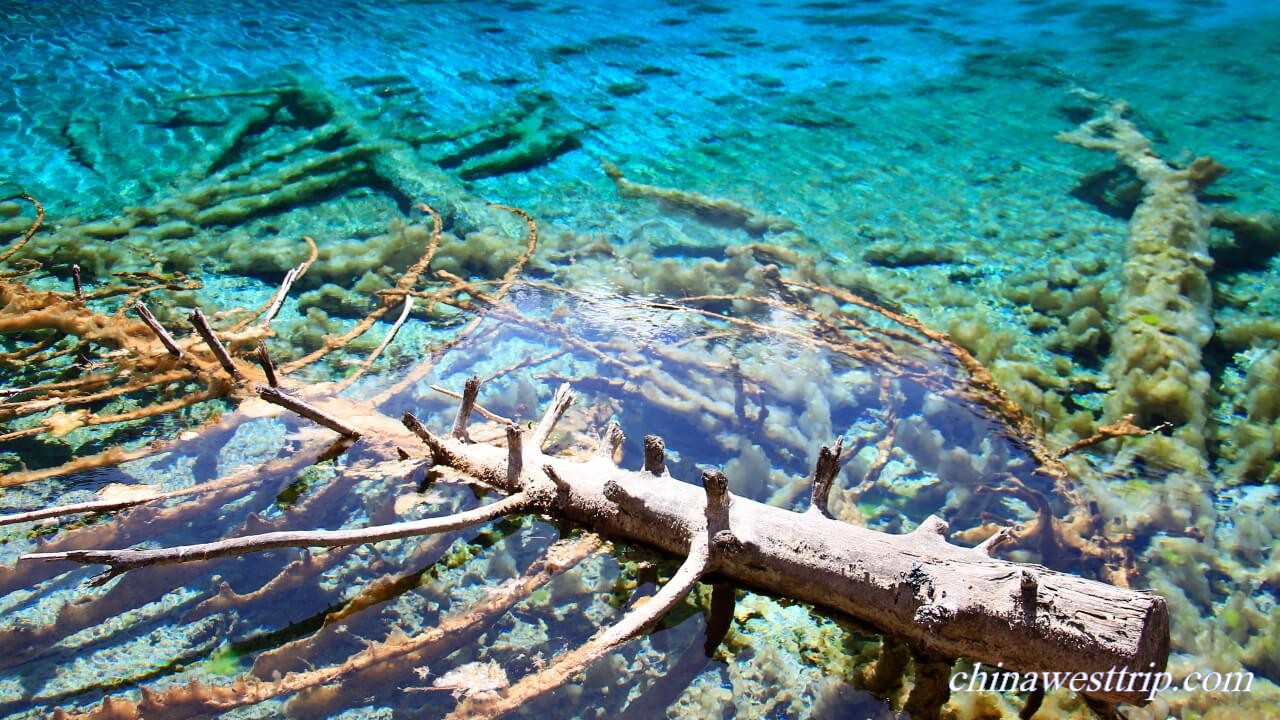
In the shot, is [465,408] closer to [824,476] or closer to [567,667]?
[567,667]

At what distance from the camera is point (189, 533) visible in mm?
1964

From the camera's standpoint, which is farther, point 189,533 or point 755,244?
point 755,244

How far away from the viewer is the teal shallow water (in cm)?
171

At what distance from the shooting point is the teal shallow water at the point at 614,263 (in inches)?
67.4

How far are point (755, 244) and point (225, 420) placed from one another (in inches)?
105

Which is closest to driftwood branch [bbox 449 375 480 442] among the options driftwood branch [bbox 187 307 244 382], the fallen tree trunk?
the fallen tree trunk

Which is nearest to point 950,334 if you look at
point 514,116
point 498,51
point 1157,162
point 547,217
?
point 547,217

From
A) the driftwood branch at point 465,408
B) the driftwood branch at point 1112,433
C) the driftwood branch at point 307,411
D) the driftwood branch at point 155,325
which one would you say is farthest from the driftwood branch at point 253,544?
the driftwood branch at point 1112,433

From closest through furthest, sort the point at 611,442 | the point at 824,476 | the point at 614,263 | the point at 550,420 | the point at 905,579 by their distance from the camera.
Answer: the point at 905,579, the point at 824,476, the point at 611,442, the point at 550,420, the point at 614,263

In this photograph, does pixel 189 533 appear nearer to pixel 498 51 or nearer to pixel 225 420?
pixel 225 420

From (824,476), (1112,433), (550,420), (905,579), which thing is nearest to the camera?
(905,579)

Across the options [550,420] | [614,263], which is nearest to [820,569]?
[550,420]

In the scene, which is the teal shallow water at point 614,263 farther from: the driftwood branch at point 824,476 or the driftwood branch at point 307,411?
the driftwood branch at point 824,476

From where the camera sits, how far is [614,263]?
381cm
